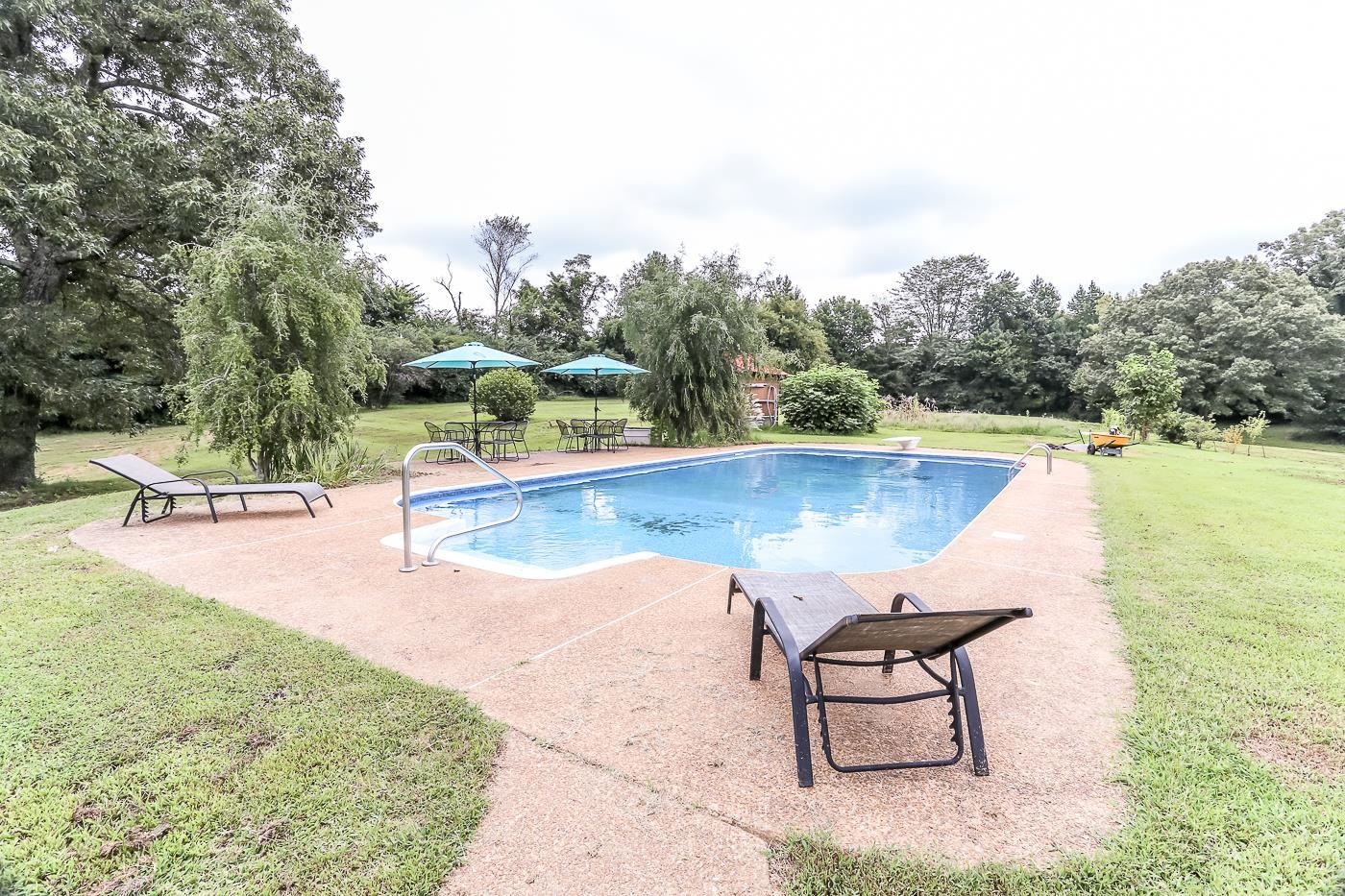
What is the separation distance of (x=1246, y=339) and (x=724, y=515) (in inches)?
1137

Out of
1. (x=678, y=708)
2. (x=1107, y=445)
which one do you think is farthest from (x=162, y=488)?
(x=1107, y=445)

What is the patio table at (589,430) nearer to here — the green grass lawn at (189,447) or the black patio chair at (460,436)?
the green grass lawn at (189,447)

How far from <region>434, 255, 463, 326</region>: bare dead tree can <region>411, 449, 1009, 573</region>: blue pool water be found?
97.4 feet

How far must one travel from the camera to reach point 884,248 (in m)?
34.8

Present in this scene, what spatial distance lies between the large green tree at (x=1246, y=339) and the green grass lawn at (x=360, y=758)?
28.0 metres

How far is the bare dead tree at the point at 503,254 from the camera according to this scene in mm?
36875

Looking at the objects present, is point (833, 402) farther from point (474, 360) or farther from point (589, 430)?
point (474, 360)

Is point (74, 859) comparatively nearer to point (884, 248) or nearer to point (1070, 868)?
point (1070, 868)

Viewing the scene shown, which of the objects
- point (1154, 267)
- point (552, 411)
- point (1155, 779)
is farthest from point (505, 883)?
point (1154, 267)

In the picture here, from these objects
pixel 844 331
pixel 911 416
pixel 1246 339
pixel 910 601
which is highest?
pixel 844 331

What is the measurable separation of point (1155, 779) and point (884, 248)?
36.8 m

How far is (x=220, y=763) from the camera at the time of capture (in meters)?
2.01

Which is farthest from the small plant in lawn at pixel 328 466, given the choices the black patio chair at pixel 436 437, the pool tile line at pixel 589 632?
the pool tile line at pixel 589 632

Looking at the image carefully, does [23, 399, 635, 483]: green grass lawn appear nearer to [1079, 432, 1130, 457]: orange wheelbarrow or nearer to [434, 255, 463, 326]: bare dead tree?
[1079, 432, 1130, 457]: orange wheelbarrow
